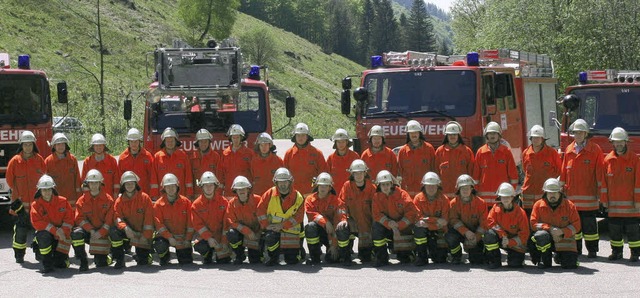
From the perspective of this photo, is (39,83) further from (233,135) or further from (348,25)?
(348,25)

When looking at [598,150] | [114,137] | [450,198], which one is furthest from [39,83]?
[114,137]

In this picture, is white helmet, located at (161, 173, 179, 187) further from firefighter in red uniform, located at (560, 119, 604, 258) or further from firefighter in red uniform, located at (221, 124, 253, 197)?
firefighter in red uniform, located at (560, 119, 604, 258)

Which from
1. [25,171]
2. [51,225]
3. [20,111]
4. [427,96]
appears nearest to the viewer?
[51,225]

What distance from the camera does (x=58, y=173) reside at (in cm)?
1395

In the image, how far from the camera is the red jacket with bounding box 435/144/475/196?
1334 cm

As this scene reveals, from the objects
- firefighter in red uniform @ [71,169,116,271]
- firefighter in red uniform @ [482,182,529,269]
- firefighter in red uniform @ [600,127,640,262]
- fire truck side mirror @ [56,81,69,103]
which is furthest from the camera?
fire truck side mirror @ [56,81,69,103]

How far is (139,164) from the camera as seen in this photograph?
45.3 feet

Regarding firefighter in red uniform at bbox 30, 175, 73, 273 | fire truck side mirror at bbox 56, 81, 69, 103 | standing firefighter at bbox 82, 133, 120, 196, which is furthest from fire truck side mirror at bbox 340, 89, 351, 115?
firefighter in red uniform at bbox 30, 175, 73, 273

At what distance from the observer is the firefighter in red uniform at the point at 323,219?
12.1 m

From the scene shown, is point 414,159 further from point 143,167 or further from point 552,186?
point 143,167

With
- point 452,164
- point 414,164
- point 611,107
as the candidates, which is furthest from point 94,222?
point 611,107

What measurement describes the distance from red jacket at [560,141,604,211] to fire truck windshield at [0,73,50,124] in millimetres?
7819

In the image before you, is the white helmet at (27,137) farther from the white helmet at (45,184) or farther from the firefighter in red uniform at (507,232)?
the firefighter in red uniform at (507,232)

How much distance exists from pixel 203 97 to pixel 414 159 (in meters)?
3.14
